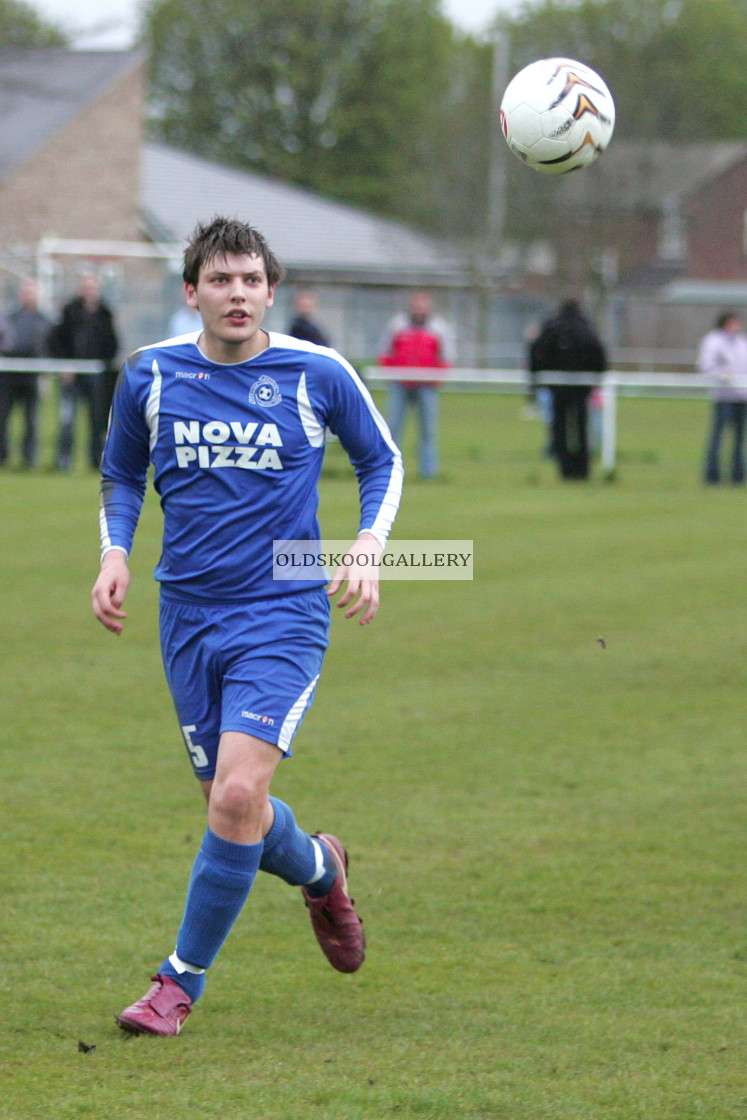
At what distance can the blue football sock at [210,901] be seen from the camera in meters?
3.89

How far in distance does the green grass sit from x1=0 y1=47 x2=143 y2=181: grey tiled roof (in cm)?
3117

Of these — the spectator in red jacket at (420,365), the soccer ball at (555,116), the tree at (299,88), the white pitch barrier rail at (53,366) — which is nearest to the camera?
the soccer ball at (555,116)

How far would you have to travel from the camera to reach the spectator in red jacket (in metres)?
16.9

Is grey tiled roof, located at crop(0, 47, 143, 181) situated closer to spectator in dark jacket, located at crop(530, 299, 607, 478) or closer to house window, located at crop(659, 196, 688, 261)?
spectator in dark jacket, located at crop(530, 299, 607, 478)

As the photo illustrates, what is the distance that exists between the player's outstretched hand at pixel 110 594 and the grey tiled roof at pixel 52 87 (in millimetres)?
36202

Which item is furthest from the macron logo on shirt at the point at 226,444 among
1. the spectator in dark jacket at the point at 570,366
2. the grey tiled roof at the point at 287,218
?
the grey tiled roof at the point at 287,218

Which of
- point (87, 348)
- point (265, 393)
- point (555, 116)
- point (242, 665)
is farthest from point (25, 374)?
point (242, 665)

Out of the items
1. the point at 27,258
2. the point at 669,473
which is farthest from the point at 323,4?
the point at 669,473

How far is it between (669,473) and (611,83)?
31.5 meters

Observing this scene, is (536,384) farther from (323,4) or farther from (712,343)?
(323,4)

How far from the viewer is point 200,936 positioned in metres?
3.91

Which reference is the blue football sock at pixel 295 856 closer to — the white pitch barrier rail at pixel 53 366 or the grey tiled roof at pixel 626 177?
the white pitch barrier rail at pixel 53 366

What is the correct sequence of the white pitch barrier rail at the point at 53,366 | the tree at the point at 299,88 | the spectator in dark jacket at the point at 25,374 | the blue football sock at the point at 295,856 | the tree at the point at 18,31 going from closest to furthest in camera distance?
the blue football sock at the point at 295,856
the white pitch barrier rail at the point at 53,366
the spectator in dark jacket at the point at 25,374
the tree at the point at 18,31
the tree at the point at 299,88

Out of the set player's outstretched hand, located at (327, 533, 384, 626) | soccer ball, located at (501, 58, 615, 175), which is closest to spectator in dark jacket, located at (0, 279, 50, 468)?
soccer ball, located at (501, 58, 615, 175)
